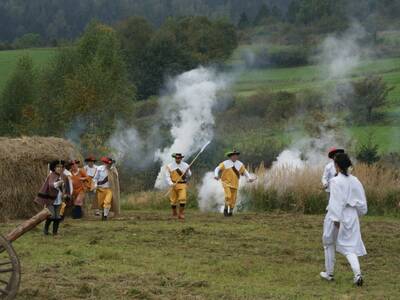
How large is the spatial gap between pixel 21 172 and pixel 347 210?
1154cm

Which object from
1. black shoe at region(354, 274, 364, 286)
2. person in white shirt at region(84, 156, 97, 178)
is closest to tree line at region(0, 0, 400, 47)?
person in white shirt at region(84, 156, 97, 178)

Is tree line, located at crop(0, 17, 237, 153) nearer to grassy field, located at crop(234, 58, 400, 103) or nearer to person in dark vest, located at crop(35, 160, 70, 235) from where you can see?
grassy field, located at crop(234, 58, 400, 103)

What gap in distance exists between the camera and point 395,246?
52.0ft

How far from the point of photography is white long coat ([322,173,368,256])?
1181cm

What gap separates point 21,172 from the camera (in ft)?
71.7

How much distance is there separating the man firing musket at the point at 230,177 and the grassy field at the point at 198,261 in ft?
6.35

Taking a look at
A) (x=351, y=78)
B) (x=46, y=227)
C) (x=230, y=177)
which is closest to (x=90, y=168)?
(x=230, y=177)

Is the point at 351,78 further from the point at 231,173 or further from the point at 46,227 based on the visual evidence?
the point at 46,227

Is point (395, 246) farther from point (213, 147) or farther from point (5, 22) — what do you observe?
point (5, 22)

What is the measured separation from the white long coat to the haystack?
11.2m

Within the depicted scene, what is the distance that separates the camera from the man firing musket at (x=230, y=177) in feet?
72.8

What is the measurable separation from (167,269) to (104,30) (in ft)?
146

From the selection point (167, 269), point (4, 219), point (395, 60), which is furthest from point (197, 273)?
point (395, 60)

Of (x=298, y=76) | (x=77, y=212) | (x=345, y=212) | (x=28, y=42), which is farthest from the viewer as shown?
(x=28, y=42)
